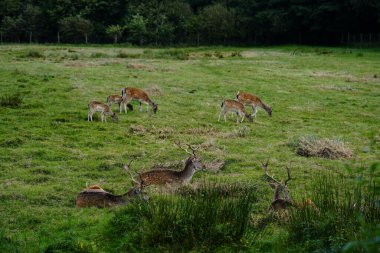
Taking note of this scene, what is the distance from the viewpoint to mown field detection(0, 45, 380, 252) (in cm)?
763

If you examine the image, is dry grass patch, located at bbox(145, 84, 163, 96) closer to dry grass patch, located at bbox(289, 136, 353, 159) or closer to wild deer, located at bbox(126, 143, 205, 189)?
dry grass patch, located at bbox(289, 136, 353, 159)

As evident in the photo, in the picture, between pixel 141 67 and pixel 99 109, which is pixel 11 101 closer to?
pixel 99 109

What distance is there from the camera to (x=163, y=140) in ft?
51.7

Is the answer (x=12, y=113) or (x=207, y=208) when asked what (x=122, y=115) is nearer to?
(x=12, y=113)

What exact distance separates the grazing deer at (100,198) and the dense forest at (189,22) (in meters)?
52.3

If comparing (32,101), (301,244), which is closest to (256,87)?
(32,101)

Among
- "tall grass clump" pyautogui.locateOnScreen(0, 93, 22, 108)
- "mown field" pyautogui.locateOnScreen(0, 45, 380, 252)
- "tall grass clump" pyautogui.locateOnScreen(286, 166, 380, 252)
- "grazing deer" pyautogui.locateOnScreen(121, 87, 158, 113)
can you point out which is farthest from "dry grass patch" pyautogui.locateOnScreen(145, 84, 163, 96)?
"tall grass clump" pyautogui.locateOnScreen(286, 166, 380, 252)

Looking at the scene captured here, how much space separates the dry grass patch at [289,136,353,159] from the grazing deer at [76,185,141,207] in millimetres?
6663

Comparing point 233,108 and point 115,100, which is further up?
point 115,100

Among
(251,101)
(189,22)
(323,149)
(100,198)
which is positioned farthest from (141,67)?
(189,22)

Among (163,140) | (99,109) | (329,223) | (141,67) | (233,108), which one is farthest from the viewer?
(141,67)

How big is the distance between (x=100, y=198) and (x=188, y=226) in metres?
2.86

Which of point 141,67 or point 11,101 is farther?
point 141,67

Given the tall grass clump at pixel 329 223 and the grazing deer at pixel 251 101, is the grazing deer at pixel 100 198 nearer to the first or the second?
the tall grass clump at pixel 329 223
